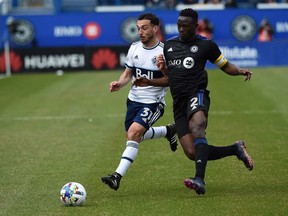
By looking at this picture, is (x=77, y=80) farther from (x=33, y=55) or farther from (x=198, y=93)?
(x=198, y=93)

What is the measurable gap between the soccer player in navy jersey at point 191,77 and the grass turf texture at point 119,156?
0.56m

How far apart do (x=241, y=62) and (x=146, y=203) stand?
24122 millimetres

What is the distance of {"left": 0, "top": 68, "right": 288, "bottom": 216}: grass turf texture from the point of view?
9164 mm

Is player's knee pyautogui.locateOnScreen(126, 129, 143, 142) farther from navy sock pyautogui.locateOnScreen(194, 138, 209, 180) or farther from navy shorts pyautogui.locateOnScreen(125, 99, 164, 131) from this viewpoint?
navy sock pyautogui.locateOnScreen(194, 138, 209, 180)

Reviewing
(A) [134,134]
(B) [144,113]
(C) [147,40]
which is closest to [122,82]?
(B) [144,113]

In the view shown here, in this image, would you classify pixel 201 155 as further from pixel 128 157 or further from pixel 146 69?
pixel 146 69

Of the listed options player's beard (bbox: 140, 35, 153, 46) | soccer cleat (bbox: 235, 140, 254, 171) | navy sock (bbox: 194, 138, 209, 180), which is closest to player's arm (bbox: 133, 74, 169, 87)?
player's beard (bbox: 140, 35, 153, 46)

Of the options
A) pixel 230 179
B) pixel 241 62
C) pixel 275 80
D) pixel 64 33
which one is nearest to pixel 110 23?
pixel 64 33

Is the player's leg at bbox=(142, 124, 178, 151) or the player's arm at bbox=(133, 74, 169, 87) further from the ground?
the player's arm at bbox=(133, 74, 169, 87)

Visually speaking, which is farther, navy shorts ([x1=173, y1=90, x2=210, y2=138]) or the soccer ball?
navy shorts ([x1=173, y1=90, x2=210, y2=138])

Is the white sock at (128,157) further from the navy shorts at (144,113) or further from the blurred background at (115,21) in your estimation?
the blurred background at (115,21)

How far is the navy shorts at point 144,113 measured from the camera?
33.8ft

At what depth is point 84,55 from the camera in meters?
33.2

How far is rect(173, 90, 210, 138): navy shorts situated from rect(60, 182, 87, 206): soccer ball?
161 cm
